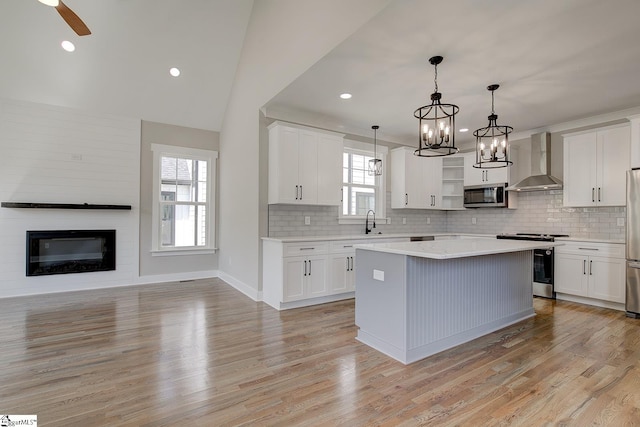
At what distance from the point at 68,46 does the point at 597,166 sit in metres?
7.83

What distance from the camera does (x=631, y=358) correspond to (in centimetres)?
277

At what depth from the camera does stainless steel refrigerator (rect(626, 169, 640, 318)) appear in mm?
3881

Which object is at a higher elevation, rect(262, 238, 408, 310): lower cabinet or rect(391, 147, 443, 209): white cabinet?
rect(391, 147, 443, 209): white cabinet

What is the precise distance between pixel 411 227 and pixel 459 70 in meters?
3.50

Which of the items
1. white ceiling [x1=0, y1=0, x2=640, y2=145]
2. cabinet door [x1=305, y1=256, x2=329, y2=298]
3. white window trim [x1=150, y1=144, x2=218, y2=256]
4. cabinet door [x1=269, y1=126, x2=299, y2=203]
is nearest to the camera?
white ceiling [x1=0, y1=0, x2=640, y2=145]

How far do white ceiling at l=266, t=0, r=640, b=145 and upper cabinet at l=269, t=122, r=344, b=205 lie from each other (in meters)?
0.38

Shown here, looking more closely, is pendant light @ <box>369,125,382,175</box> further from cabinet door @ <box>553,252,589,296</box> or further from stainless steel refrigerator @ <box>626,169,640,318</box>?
stainless steel refrigerator @ <box>626,169,640,318</box>

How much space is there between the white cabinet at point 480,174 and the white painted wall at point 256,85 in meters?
3.88

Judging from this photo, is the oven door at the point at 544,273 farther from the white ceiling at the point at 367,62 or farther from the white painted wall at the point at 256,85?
the white painted wall at the point at 256,85

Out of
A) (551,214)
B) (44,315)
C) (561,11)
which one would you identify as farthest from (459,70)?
(44,315)

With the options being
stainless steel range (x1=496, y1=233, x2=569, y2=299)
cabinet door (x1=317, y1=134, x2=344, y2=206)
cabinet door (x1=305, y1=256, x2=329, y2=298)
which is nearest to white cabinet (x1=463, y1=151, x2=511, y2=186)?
stainless steel range (x1=496, y1=233, x2=569, y2=299)

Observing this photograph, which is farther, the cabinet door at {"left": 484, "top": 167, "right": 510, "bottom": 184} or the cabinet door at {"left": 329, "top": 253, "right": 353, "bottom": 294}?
the cabinet door at {"left": 484, "top": 167, "right": 510, "bottom": 184}

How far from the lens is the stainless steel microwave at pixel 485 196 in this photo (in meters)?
5.62

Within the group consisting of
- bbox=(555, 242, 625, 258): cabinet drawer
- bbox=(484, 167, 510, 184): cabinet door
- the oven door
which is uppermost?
bbox=(484, 167, 510, 184): cabinet door
